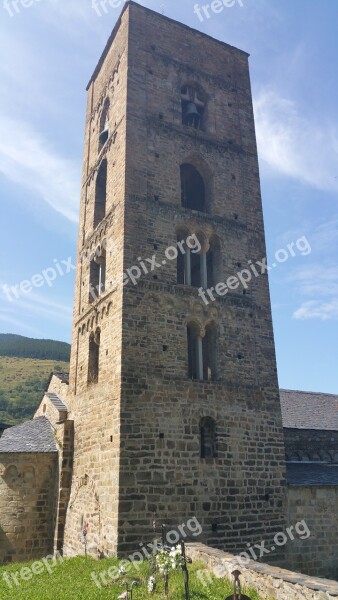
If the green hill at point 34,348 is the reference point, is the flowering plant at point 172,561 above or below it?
below

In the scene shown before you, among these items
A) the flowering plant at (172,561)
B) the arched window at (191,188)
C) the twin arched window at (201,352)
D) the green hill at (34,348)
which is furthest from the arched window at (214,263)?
the green hill at (34,348)

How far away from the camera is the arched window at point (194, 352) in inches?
579

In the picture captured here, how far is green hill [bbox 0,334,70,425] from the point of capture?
152 ft

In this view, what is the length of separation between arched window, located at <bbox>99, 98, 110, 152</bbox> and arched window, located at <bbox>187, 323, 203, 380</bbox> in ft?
31.3

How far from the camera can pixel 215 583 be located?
8773mm

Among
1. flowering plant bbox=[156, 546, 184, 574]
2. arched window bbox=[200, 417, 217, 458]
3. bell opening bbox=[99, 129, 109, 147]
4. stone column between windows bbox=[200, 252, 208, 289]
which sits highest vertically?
bell opening bbox=[99, 129, 109, 147]

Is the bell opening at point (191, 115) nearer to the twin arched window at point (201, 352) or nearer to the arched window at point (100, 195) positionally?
the arched window at point (100, 195)

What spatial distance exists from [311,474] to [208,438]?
535 centimetres

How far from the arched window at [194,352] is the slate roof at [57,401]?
5.41m

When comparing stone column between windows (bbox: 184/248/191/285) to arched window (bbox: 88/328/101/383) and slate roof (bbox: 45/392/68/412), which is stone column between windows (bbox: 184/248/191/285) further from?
slate roof (bbox: 45/392/68/412)

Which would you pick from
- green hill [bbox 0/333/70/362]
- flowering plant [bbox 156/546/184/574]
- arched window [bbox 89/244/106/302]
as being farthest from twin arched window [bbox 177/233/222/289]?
green hill [bbox 0/333/70/362]

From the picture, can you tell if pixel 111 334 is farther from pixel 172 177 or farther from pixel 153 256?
pixel 172 177

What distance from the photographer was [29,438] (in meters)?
16.8

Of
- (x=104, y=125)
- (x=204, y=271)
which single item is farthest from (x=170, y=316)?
(x=104, y=125)
